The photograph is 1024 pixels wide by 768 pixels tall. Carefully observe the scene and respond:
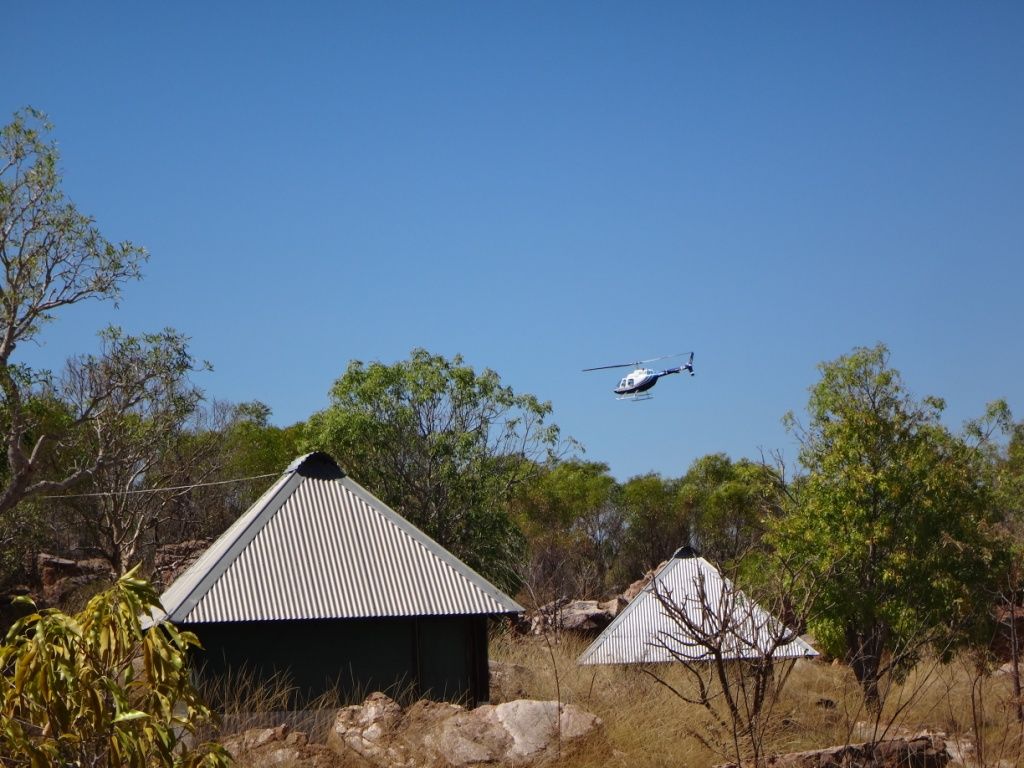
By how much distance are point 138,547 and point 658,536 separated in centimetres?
2193

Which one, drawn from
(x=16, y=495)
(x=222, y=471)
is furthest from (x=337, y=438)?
(x=16, y=495)

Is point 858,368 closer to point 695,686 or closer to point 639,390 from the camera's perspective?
point 695,686

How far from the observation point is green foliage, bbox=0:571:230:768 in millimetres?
5652

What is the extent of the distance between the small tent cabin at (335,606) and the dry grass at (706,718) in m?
1.53

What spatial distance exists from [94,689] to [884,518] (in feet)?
56.4

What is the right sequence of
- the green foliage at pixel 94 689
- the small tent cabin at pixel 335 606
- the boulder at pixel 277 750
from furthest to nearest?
the small tent cabin at pixel 335 606 → the boulder at pixel 277 750 → the green foliage at pixel 94 689

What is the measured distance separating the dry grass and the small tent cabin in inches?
60.1

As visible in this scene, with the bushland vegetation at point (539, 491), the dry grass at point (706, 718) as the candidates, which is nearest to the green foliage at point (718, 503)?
the bushland vegetation at point (539, 491)

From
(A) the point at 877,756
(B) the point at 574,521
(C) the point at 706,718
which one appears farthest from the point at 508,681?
(B) the point at 574,521

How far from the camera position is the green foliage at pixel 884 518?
66.2 ft

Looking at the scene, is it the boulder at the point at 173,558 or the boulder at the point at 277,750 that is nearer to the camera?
the boulder at the point at 277,750

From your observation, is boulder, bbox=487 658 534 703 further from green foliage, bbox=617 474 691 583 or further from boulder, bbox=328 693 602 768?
green foliage, bbox=617 474 691 583

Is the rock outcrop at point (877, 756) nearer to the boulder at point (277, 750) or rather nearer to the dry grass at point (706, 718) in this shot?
the dry grass at point (706, 718)

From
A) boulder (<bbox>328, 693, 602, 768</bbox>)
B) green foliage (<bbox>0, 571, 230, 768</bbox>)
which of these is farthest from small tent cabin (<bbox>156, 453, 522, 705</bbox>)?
green foliage (<bbox>0, 571, 230, 768</bbox>)
